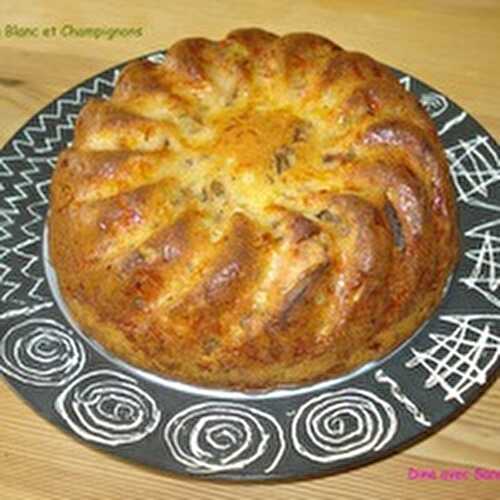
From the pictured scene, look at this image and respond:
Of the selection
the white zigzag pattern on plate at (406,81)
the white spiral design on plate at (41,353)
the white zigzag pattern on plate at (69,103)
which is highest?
the white zigzag pattern on plate at (406,81)

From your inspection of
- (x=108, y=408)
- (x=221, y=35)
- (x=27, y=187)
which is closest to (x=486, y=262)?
(x=108, y=408)

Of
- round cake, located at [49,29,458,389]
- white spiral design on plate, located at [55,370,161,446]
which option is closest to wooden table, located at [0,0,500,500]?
white spiral design on plate, located at [55,370,161,446]

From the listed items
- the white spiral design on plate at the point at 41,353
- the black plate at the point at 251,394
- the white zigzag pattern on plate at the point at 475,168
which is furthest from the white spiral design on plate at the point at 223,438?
the white zigzag pattern on plate at the point at 475,168

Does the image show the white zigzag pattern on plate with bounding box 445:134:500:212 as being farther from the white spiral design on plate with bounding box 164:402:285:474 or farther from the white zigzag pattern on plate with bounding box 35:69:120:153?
the white zigzag pattern on plate with bounding box 35:69:120:153

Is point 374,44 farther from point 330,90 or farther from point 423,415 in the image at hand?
point 423,415

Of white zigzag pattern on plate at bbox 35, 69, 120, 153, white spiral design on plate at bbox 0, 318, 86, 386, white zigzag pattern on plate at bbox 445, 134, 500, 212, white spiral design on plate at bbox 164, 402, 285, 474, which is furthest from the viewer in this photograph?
white zigzag pattern on plate at bbox 35, 69, 120, 153

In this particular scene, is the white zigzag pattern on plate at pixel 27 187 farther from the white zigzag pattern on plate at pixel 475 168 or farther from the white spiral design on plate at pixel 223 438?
the white zigzag pattern on plate at pixel 475 168
